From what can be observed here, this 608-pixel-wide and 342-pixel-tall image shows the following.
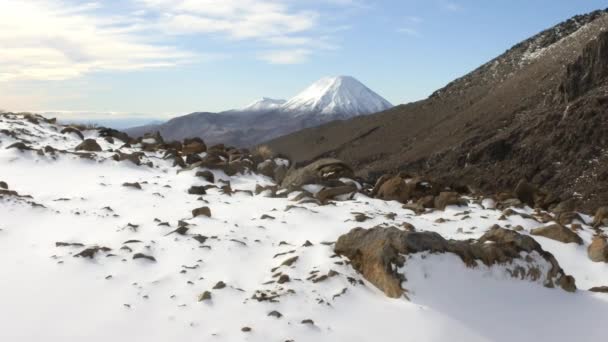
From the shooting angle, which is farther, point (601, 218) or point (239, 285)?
point (601, 218)

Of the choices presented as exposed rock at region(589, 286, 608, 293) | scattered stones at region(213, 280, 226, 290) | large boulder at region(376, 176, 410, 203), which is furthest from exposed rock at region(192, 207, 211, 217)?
exposed rock at region(589, 286, 608, 293)

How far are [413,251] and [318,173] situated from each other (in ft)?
22.5

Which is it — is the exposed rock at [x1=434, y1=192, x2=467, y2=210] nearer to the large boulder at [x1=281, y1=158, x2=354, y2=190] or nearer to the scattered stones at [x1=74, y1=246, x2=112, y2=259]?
the large boulder at [x1=281, y1=158, x2=354, y2=190]

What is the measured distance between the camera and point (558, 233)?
800 cm

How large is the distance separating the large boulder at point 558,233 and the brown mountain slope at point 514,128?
40.1ft

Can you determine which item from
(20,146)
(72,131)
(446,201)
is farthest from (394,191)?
(72,131)

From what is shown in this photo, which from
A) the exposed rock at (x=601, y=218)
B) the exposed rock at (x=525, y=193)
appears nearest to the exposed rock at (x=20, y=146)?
the exposed rock at (x=525, y=193)

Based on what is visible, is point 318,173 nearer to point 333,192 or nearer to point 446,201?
point 333,192

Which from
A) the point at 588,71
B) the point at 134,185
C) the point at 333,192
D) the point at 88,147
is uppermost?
the point at 588,71

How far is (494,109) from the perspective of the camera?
1398 inches

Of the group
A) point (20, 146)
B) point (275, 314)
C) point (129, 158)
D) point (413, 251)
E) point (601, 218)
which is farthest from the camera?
point (129, 158)

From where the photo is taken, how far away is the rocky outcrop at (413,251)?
5.22 meters

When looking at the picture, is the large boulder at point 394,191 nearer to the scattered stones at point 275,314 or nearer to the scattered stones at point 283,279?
the scattered stones at point 283,279

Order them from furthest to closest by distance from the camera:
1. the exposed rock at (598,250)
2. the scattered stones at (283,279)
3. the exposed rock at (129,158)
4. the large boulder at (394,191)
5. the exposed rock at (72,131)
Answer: the exposed rock at (72,131)
the exposed rock at (129,158)
the large boulder at (394,191)
the exposed rock at (598,250)
the scattered stones at (283,279)
